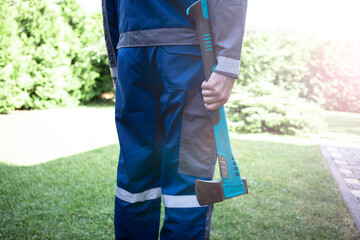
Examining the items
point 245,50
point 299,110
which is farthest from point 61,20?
point 299,110

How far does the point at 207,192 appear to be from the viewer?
1.12 m

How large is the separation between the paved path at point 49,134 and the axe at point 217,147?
3207 mm

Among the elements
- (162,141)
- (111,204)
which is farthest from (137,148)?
(111,204)

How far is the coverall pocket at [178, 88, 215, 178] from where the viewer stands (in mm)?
1153

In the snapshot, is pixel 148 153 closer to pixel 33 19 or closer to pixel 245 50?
pixel 245 50

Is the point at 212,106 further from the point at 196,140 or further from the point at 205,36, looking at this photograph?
the point at 205,36

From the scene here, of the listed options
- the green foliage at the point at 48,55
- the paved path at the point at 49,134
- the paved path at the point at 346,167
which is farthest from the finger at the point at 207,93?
the green foliage at the point at 48,55

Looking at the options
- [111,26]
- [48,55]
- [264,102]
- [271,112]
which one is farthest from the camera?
[48,55]

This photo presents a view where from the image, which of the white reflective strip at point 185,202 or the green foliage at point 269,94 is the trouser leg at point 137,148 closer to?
the white reflective strip at point 185,202

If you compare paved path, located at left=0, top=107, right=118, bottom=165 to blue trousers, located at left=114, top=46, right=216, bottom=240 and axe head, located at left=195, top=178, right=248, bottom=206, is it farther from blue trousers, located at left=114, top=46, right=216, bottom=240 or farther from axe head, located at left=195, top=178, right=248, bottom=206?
axe head, located at left=195, top=178, right=248, bottom=206

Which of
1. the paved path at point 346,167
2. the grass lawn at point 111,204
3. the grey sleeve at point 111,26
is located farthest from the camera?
the paved path at point 346,167

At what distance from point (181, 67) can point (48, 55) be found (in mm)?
7412

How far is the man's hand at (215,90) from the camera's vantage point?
3.56ft

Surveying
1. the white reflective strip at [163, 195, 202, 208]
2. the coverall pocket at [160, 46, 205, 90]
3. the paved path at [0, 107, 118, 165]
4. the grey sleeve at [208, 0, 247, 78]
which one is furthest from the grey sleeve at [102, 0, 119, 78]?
the paved path at [0, 107, 118, 165]
